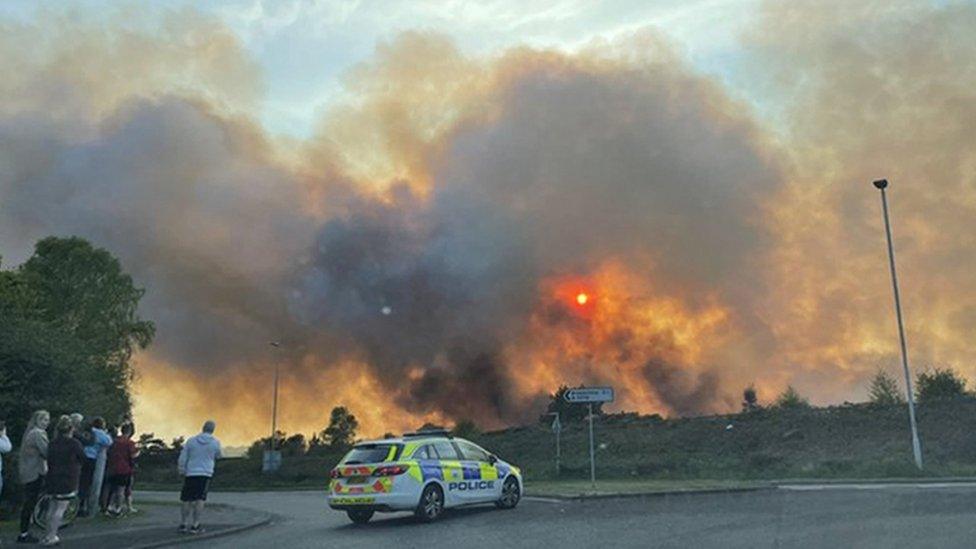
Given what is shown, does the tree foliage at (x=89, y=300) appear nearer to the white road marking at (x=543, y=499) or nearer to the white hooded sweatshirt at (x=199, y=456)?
the white road marking at (x=543, y=499)

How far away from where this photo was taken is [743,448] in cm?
4191

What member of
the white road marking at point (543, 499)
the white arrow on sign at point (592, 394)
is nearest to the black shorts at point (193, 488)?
the white road marking at point (543, 499)

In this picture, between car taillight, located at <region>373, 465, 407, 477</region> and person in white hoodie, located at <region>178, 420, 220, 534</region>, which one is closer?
person in white hoodie, located at <region>178, 420, 220, 534</region>

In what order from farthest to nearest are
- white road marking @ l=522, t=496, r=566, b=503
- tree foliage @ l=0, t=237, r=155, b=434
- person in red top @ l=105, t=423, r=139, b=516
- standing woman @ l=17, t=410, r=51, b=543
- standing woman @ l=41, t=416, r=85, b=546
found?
tree foliage @ l=0, t=237, r=155, b=434 < white road marking @ l=522, t=496, r=566, b=503 < person in red top @ l=105, t=423, r=139, b=516 < standing woman @ l=17, t=410, r=51, b=543 < standing woman @ l=41, t=416, r=85, b=546

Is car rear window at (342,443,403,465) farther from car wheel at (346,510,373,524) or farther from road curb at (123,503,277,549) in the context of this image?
road curb at (123,503,277,549)

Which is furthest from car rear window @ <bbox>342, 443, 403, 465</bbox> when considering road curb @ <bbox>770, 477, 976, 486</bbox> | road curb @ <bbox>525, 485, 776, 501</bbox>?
road curb @ <bbox>770, 477, 976, 486</bbox>

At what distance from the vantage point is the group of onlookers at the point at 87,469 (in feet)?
38.2

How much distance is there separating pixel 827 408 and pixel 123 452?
40734mm

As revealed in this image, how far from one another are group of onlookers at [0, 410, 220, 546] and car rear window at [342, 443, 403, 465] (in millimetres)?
2401

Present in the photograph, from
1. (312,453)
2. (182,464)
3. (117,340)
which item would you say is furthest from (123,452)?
(312,453)

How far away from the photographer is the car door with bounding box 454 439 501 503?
1549cm

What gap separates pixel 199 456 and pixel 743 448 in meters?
34.3

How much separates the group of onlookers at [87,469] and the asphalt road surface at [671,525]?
1237 mm

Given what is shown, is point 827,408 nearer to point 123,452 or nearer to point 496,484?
point 496,484
